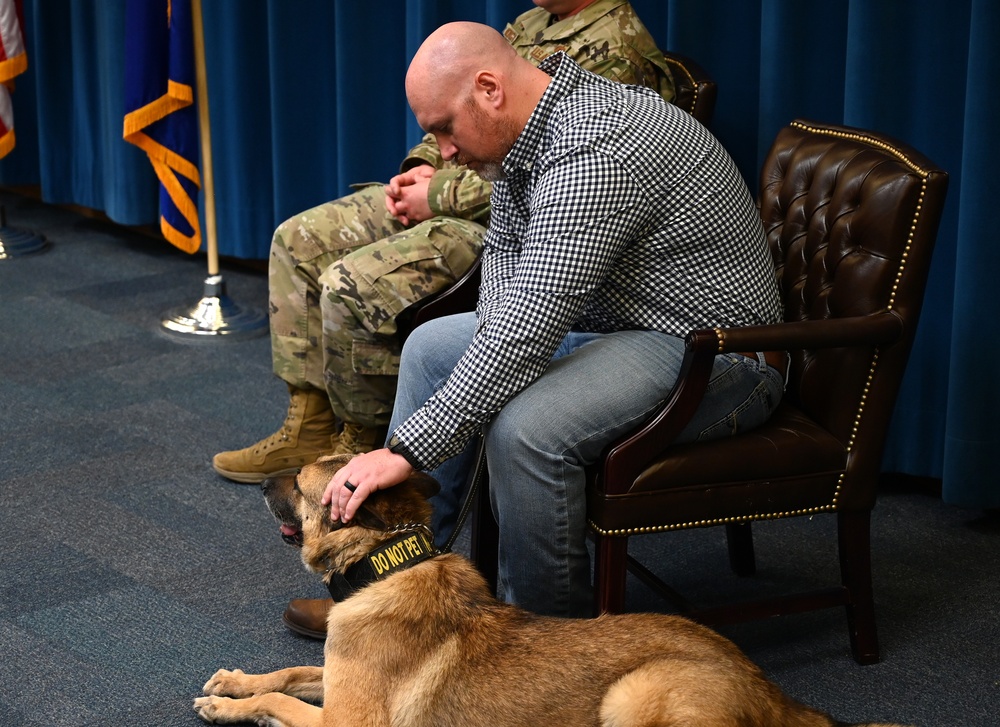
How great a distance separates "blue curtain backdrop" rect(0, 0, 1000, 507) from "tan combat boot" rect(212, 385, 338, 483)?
4.50ft

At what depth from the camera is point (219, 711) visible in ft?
7.45

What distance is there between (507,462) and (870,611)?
2.95 ft

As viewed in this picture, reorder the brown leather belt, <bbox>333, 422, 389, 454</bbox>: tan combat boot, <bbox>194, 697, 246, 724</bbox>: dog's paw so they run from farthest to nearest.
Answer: <bbox>333, 422, 389, 454</bbox>: tan combat boot → the brown leather belt → <bbox>194, 697, 246, 724</bbox>: dog's paw

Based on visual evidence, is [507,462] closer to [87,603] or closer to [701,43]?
[87,603]

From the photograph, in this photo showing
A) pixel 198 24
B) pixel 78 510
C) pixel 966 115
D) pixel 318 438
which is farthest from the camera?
pixel 198 24

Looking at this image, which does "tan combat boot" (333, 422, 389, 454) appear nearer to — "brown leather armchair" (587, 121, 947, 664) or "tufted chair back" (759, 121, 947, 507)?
"brown leather armchair" (587, 121, 947, 664)

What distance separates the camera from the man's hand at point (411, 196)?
312cm

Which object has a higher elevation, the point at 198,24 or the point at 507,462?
the point at 198,24

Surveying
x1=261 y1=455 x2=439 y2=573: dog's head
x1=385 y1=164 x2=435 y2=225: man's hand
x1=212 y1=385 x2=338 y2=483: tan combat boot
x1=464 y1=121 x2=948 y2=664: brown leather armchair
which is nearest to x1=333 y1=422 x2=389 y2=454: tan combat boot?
x1=212 y1=385 x2=338 y2=483: tan combat boot

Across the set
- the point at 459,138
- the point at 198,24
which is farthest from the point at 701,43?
the point at 198,24

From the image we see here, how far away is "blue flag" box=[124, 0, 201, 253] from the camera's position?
4492 millimetres

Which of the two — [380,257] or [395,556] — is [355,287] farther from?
[395,556]

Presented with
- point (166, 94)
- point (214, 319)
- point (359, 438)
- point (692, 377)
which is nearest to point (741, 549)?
point (692, 377)

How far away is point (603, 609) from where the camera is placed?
2.30 metres
